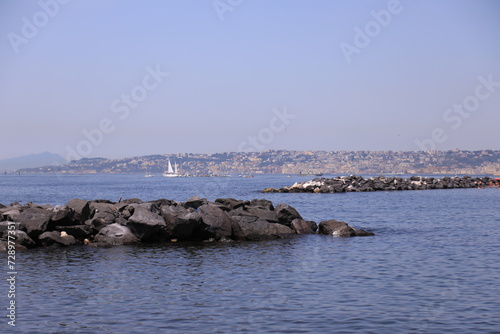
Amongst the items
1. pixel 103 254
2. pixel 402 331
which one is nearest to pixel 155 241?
pixel 103 254

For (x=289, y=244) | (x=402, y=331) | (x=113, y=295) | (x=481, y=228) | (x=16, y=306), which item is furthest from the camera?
(x=481, y=228)

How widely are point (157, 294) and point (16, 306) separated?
Result: 11.8 feet

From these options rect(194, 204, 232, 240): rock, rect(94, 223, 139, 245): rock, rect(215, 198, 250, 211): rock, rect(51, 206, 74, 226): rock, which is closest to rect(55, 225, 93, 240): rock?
rect(51, 206, 74, 226): rock

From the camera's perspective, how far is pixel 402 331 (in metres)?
11.8

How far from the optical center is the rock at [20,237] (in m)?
23.6

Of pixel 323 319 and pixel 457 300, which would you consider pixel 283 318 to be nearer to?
pixel 323 319

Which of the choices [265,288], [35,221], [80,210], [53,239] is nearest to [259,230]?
[80,210]

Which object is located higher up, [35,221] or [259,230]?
[35,221]

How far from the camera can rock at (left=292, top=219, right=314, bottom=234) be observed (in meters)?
29.7

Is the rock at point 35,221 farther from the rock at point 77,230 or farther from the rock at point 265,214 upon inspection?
the rock at point 265,214

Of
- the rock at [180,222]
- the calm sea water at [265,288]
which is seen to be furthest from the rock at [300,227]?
the rock at [180,222]

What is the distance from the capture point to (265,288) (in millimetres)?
16094

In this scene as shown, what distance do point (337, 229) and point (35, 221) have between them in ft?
48.7

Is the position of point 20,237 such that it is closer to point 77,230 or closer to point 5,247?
point 5,247
